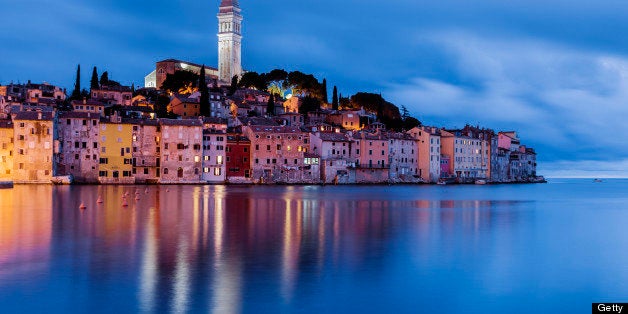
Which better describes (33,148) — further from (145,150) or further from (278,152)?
(278,152)

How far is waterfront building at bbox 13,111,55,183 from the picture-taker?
182 ft

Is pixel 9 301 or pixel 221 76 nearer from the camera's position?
pixel 9 301

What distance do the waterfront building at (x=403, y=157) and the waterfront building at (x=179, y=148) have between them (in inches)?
987

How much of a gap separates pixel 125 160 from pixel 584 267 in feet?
168

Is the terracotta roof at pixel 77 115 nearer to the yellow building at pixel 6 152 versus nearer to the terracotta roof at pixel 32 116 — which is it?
the terracotta roof at pixel 32 116

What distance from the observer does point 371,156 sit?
72500 millimetres

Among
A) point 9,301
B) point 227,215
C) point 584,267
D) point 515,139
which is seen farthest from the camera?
point 515,139

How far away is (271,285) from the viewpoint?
39.4 ft

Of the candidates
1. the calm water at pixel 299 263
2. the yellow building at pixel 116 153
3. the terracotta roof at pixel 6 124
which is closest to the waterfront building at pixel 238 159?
the yellow building at pixel 116 153

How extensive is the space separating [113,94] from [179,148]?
64.6ft

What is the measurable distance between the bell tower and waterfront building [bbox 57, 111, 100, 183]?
55559 millimetres

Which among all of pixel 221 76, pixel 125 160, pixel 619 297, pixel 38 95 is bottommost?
pixel 619 297

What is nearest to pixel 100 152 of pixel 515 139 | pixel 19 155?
pixel 19 155

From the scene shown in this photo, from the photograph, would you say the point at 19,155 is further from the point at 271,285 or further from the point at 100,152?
the point at 271,285
